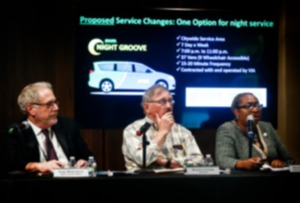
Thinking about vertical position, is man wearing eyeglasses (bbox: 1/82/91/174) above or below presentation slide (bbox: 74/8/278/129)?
below

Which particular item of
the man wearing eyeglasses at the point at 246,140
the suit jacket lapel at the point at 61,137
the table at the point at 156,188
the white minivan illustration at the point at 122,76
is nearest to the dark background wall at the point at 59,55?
the white minivan illustration at the point at 122,76

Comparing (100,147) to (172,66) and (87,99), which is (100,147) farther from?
(172,66)

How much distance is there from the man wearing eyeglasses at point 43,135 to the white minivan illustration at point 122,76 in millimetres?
1077

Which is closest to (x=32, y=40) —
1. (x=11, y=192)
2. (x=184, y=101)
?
(x=184, y=101)

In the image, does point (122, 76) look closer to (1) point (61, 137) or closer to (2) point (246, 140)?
(1) point (61, 137)

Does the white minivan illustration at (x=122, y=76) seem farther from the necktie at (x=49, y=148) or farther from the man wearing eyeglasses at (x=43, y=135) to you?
the necktie at (x=49, y=148)

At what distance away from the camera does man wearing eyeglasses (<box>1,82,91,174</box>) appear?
155 inches

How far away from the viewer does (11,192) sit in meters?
3.25

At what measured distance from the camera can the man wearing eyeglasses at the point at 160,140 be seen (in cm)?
416

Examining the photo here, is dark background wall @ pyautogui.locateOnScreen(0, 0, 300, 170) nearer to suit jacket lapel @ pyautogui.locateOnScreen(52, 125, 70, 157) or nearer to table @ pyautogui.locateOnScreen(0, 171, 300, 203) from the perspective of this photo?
suit jacket lapel @ pyautogui.locateOnScreen(52, 125, 70, 157)

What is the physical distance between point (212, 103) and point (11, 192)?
9.15ft

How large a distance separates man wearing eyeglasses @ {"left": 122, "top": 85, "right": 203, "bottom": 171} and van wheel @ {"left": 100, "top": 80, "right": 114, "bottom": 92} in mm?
1126

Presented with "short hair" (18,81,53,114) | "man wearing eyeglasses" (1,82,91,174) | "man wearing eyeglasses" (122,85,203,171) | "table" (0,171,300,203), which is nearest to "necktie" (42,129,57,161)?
"man wearing eyeglasses" (1,82,91,174)

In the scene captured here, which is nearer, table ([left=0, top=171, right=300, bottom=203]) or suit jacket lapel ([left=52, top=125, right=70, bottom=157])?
table ([left=0, top=171, right=300, bottom=203])
